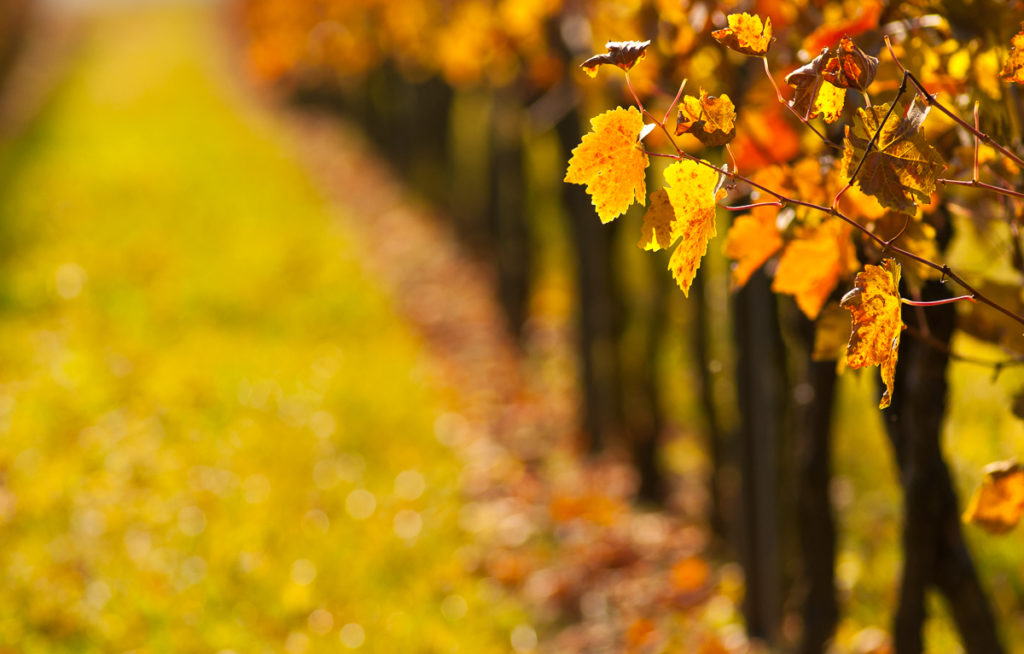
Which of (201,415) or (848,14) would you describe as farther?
(201,415)

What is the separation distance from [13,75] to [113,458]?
30.6 m

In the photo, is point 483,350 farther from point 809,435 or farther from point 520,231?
point 809,435

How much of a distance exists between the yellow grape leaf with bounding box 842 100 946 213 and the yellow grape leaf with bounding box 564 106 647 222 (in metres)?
0.24

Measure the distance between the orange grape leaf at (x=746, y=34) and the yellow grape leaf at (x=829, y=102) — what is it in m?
0.09

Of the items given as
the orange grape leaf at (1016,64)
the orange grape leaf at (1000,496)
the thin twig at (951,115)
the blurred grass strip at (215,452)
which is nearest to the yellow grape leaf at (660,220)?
the thin twig at (951,115)

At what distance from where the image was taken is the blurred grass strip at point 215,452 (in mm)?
3098

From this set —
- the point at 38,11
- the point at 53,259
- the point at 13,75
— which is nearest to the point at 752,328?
the point at 53,259

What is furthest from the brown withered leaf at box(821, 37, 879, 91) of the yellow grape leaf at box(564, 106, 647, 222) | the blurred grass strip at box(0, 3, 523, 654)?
the blurred grass strip at box(0, 3, 523, 654)

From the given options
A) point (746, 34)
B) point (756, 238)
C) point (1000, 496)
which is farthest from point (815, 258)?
point (746, 34)

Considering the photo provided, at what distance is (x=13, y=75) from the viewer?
30953 millimetres

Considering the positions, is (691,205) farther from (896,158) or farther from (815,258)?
(815,258)

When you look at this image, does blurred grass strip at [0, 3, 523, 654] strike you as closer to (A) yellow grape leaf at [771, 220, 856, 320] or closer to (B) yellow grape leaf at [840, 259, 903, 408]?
(A) yellow grape leaf at [771, 220, 856, 320]

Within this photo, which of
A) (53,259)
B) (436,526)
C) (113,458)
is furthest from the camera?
(53,259)

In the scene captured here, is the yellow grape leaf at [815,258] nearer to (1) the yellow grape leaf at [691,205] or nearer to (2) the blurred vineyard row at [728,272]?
(2) the blurred vineyard row at [728,272]
